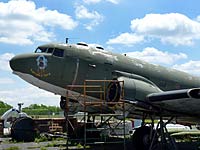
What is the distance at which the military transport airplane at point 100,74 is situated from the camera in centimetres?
1255

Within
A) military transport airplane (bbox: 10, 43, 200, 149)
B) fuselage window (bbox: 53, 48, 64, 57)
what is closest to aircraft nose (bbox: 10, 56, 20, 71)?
military transport airplane (bbox: 10, 43, 200, 149)

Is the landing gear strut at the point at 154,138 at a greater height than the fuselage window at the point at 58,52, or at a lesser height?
lesser

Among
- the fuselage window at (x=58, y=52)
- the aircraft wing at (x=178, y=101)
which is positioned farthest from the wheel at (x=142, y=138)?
the fuselage window at (x=58, y=52)

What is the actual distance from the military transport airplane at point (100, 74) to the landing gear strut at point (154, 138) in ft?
0.13

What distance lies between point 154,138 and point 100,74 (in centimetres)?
328

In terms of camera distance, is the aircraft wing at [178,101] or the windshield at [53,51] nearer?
the aircraft wing at [178,101]

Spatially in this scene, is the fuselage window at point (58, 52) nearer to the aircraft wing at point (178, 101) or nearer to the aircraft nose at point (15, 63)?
the aircraft nose at point (15, 63)

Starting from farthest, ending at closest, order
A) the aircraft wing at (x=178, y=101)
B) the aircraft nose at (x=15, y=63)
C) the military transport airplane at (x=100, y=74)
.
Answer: the aircraft nose at (x=15, y=63), the military transport airplane at (x=100, y=74), the aircraft wing at (x=178, y=101)

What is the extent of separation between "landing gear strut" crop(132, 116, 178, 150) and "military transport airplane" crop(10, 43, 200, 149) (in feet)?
0.13

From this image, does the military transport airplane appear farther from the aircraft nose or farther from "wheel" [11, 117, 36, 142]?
"wheel" [11, 117, 36, 142]

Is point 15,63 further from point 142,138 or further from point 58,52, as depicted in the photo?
point 142,138

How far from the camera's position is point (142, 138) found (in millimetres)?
13336

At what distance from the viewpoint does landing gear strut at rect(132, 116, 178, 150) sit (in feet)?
41.4

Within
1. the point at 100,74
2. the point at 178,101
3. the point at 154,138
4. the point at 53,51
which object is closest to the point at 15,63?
the point at 53,51
